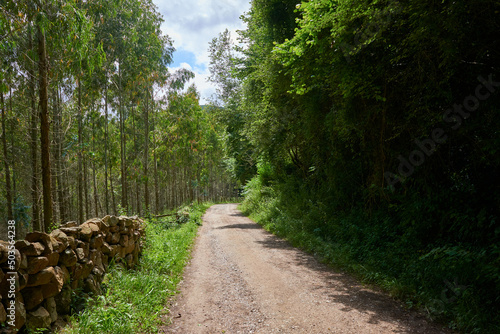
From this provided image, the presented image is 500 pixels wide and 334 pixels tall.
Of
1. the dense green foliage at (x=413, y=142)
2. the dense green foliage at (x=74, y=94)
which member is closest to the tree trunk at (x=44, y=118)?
the dense green foliage at (x=74, y=94)

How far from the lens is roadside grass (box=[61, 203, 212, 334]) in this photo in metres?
3.62

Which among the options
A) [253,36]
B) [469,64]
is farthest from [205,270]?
[253,36]

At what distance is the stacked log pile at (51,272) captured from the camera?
9.09 feet

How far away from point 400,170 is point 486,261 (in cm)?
262

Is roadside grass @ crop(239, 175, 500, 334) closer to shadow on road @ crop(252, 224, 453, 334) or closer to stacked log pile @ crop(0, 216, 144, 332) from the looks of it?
shadow on road @ crop(252, 224, 453, 334)

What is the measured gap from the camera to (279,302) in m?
4.72

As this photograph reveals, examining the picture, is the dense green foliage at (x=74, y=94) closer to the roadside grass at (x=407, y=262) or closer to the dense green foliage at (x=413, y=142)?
the dense green foliage at (x=413, y=142)

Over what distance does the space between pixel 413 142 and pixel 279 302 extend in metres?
4.21

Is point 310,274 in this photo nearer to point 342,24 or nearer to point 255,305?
point 255,305

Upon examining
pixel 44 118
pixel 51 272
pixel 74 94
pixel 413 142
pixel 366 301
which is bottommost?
pixel 366 301

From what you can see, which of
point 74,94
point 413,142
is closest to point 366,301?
point 413,142

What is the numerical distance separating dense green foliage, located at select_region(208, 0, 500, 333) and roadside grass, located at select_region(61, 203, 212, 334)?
400 cm

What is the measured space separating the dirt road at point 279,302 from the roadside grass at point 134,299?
28 cm

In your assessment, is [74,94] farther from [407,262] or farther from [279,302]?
[407,262]
